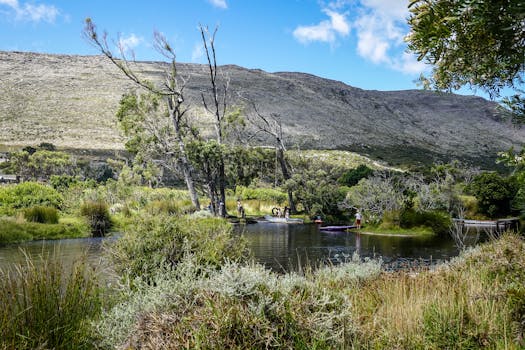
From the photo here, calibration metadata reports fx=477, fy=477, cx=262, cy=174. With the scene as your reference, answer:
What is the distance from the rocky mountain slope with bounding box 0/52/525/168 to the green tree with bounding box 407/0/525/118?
155ft

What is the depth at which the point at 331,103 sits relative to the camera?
128m

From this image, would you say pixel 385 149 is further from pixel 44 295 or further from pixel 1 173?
pixel 44 295

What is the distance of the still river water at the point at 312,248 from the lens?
14273mm

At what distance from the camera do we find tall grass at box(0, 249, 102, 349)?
11.9 ft

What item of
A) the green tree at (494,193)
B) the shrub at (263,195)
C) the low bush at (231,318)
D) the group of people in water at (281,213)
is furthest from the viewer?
the shrub at (263,195)

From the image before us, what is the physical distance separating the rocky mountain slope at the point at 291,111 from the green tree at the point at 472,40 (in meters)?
47.3

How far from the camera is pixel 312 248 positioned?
18.0m

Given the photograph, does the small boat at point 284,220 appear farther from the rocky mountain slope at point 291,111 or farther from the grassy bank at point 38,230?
the rocky mountain slope at point 291,111

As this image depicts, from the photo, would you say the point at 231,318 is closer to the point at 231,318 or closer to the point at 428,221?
the point at 231,318

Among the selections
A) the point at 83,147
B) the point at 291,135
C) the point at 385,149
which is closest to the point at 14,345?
the point at 83,147

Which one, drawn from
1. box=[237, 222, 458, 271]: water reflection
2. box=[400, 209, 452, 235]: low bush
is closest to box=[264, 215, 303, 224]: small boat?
box=[237, 222, 458, 271]: water reflection

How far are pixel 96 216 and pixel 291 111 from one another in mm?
90554

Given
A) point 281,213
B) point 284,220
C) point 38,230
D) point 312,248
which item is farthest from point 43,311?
point 281,213

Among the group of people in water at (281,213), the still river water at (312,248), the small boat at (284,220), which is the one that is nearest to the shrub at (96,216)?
the still river water at (312,248)
